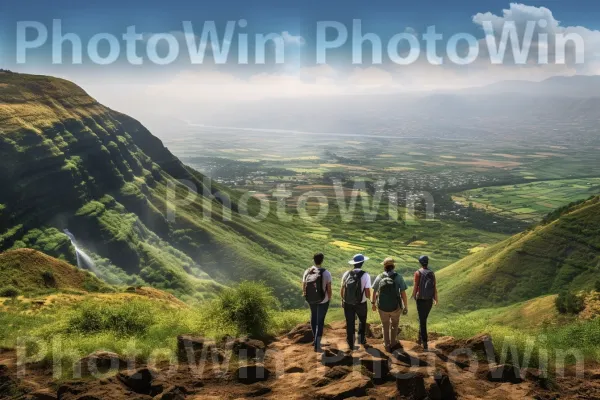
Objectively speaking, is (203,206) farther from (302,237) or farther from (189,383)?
(189,383)

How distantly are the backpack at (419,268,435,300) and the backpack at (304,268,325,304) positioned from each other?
3.44 m

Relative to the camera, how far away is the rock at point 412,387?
36.8 ft

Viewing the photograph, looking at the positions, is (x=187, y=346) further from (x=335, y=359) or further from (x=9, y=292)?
(x=9, y=292)

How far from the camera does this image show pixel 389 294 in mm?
14445

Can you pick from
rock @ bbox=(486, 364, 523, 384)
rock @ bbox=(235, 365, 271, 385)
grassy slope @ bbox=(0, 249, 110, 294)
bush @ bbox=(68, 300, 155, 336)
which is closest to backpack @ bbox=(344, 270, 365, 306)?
rock @ bbox=(235, 365, 271, 385)

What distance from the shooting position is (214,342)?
48.0 ft

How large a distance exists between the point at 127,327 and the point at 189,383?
6246mm

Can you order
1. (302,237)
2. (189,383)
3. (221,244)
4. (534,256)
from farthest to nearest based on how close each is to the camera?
(302,237) → (221,244) → (534,256) → (189,383)

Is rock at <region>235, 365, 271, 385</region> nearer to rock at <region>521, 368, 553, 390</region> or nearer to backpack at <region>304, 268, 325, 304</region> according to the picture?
backpack at <region>304, 268, 325, 304</region>

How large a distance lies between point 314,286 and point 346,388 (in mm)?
3771

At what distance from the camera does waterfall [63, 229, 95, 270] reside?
8494 cm

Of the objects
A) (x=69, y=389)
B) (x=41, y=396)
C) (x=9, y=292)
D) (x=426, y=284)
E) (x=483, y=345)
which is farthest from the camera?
(x=9, y=292)

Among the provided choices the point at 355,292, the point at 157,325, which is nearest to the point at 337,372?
the point at 355,292

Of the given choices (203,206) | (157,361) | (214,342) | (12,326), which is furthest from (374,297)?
(203,206)
